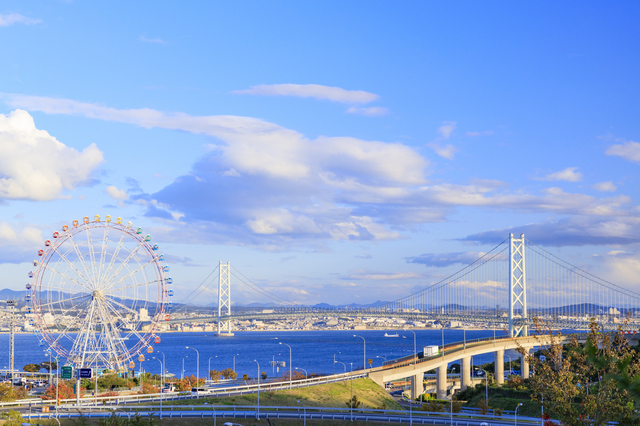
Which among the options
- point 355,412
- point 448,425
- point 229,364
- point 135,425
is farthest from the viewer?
point 229,364

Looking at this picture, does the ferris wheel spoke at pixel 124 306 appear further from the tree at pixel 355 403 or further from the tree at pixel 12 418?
the tree at pixel 355 403

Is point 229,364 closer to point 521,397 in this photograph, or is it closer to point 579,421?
point 521,397

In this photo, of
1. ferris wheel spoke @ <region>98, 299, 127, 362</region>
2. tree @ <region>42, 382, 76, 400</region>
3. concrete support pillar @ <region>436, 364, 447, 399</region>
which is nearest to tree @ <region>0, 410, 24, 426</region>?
tree @ <region>42, 382, 76, 400</region>

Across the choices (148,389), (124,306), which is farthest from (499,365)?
(124,306)

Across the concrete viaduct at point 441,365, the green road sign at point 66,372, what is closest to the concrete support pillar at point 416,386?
the concrete viaduct at point 441,365

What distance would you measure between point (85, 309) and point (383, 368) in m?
35.3

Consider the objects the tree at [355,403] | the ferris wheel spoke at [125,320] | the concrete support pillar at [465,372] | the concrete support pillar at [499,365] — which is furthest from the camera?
the concrete support pillar at [499,365]

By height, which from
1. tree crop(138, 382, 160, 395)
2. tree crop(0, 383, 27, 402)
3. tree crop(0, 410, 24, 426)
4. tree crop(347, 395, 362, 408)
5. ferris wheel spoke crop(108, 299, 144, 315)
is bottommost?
tree crop(347, 395, 362, 408)

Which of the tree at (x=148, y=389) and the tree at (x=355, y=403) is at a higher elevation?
the tree at (x=148, y=389)

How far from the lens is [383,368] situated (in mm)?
77938

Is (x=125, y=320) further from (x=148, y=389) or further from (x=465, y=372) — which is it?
(x=465, y=372)

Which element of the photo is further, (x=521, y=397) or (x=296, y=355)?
(x=296, y=355)

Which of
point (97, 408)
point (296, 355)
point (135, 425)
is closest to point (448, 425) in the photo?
point (135, 425)

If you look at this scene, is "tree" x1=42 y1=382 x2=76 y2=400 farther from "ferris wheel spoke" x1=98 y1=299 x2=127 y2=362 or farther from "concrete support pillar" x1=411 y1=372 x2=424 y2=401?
"concrete support pillar" x1=411 y1=372 x2=424 y2=401
